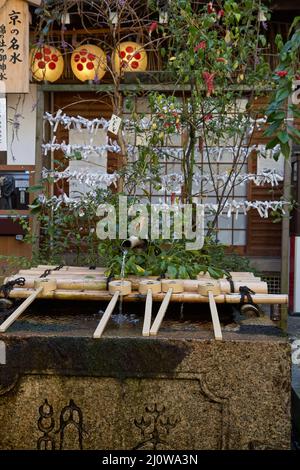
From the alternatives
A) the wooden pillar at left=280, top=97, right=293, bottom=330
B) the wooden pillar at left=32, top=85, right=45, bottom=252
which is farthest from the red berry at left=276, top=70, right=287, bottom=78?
the wooden pillar at left=32, top=85, right=45, bottom=252

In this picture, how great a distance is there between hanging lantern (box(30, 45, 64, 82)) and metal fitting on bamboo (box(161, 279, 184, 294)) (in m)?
5.14

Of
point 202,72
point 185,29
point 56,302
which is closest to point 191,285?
point 56,302

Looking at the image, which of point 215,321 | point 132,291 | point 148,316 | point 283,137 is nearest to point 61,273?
point 132,291

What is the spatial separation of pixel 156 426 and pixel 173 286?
960 millimetres

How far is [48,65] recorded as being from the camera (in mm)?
7797

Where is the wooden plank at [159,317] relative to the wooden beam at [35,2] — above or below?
below

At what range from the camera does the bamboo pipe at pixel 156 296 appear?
3428mm

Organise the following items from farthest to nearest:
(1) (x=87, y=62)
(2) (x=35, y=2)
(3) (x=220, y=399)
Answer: (1) (x=87, y=62) < (2) (x=35, y=2) < (3) (x=220, y=399)

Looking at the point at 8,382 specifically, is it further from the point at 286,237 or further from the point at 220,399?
the point at 286,237

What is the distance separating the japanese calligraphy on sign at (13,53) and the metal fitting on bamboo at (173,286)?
332cm

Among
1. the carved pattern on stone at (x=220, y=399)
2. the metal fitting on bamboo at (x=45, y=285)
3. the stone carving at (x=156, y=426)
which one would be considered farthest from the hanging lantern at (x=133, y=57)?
the stone carving at (x=156, y=426)

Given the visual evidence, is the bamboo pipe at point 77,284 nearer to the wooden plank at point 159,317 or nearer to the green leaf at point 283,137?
the wooden plank at point 159,317

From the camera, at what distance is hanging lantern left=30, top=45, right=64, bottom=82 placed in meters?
7.59

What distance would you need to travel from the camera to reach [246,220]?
8.59 meters
